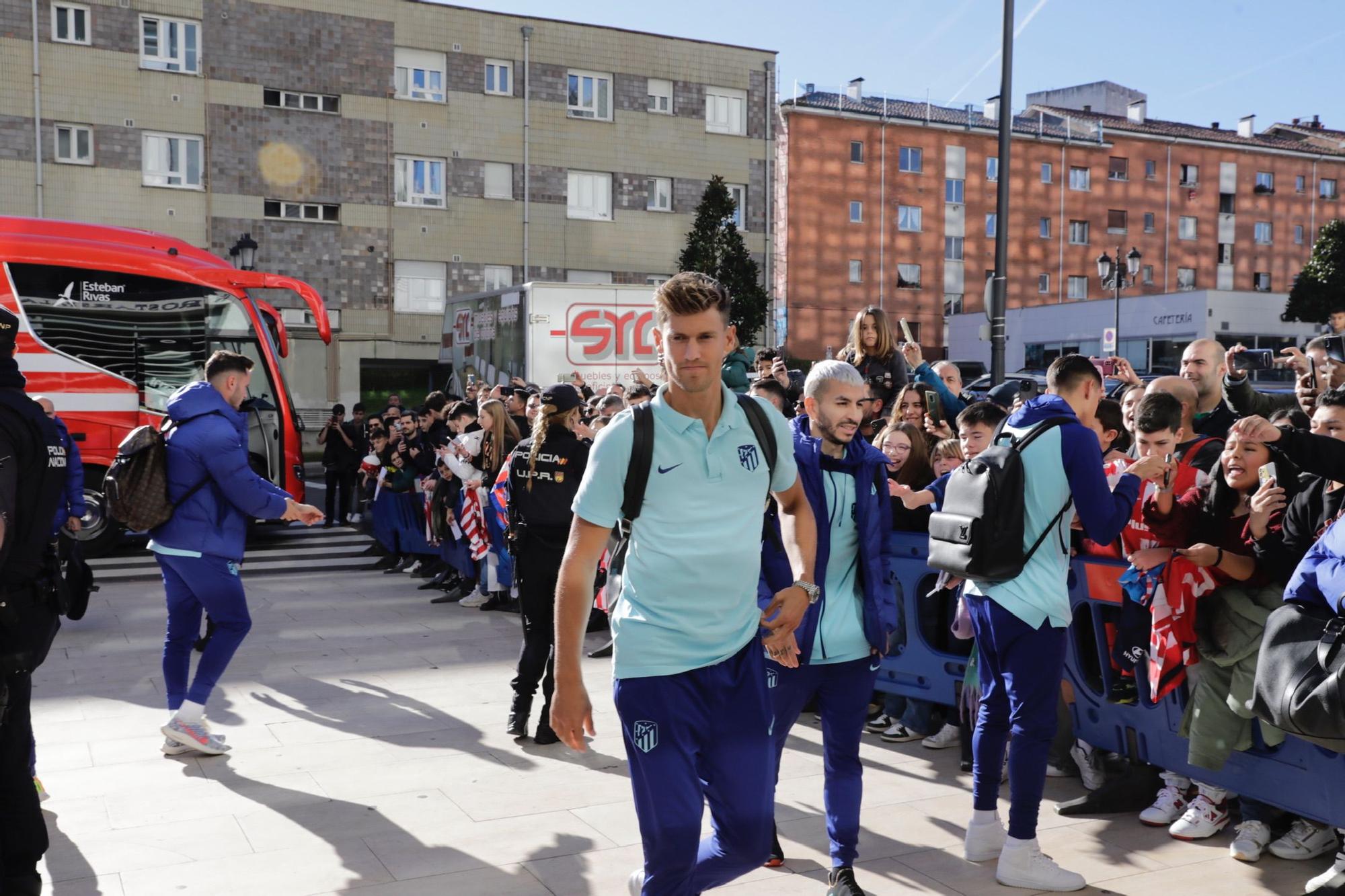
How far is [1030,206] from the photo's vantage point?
164ft

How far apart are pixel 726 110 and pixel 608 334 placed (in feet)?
57.3

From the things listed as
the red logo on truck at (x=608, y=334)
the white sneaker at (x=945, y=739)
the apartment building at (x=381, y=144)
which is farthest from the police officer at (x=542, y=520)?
the apartment building at (x=381, y=144)

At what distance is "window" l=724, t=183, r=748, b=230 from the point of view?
113 ft

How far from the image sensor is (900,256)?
4781 centimetres

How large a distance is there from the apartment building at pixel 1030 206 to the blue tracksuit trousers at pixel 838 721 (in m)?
41.2

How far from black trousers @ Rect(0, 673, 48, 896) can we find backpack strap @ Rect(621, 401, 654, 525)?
222 centimetres

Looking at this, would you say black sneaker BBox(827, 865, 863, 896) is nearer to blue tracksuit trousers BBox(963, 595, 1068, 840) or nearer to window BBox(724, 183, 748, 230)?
blue tracksuit trousers BBox(963, 595, 1068, 840)

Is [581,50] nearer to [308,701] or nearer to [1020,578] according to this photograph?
[308,701]

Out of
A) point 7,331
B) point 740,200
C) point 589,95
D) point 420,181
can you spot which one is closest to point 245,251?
point 420,181

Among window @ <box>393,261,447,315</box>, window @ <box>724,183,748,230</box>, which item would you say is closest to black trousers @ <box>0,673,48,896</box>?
window @ <box>393,261,447,315</box>

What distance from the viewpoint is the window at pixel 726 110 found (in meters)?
33.9

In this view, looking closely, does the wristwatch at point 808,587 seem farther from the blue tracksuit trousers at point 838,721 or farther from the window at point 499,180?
the window at point 499,180

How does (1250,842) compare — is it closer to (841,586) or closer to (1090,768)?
(1090,768)

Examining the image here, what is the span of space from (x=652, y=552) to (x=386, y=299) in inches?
1149
